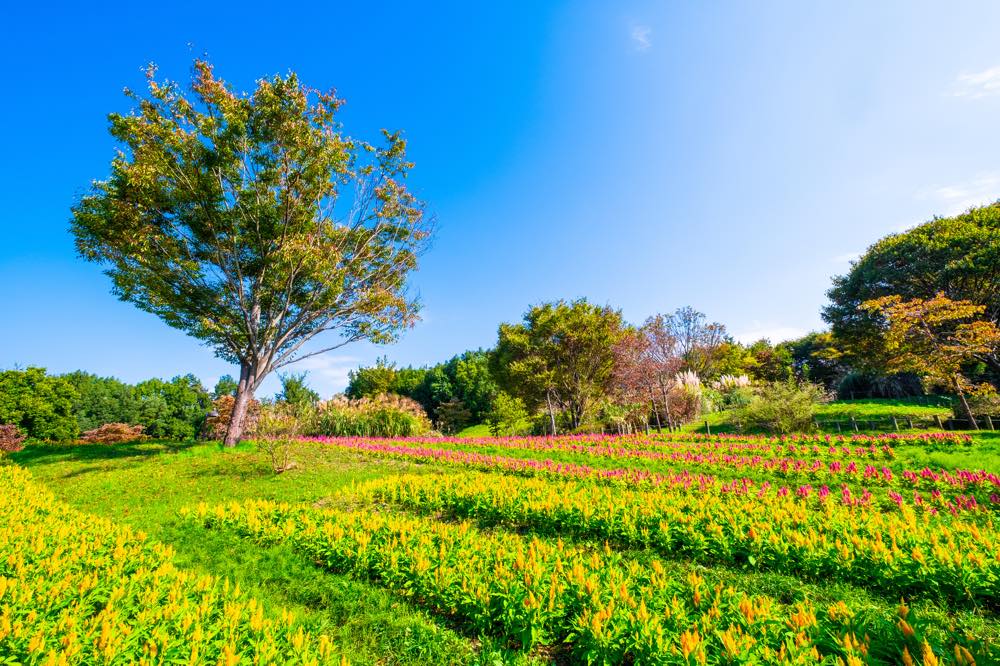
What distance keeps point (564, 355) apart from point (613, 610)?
67.6 feet

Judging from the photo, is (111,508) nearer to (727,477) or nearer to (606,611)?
Result: (606,611)

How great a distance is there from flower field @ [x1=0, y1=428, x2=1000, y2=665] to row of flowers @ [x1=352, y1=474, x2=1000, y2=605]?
3 cm

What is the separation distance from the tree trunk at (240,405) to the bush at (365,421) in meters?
5.29

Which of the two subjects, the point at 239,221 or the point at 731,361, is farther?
the point at 731,361

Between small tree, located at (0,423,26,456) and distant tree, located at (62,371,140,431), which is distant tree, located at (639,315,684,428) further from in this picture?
distant tree, located at (62,371,140,431)

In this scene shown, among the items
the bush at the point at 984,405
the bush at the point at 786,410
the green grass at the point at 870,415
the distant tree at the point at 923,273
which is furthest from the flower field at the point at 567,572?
the distant tree at the point at 923,273

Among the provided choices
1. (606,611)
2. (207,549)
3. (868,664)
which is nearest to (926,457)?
(868,664)

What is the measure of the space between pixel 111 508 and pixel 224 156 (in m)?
11.1

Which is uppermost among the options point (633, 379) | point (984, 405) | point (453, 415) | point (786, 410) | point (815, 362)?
point (815, 362)

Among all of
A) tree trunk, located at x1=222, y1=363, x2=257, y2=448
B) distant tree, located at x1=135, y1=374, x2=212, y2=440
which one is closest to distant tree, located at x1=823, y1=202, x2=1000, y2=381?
tree trunk, located at x1=222, y1=363, x2=257, y2=448

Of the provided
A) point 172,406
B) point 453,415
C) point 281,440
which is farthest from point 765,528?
point 172,406

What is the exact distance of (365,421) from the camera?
2061 centimetres

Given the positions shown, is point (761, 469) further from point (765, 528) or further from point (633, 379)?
point (633, 379)

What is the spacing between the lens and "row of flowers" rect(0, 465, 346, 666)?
8.52ft
